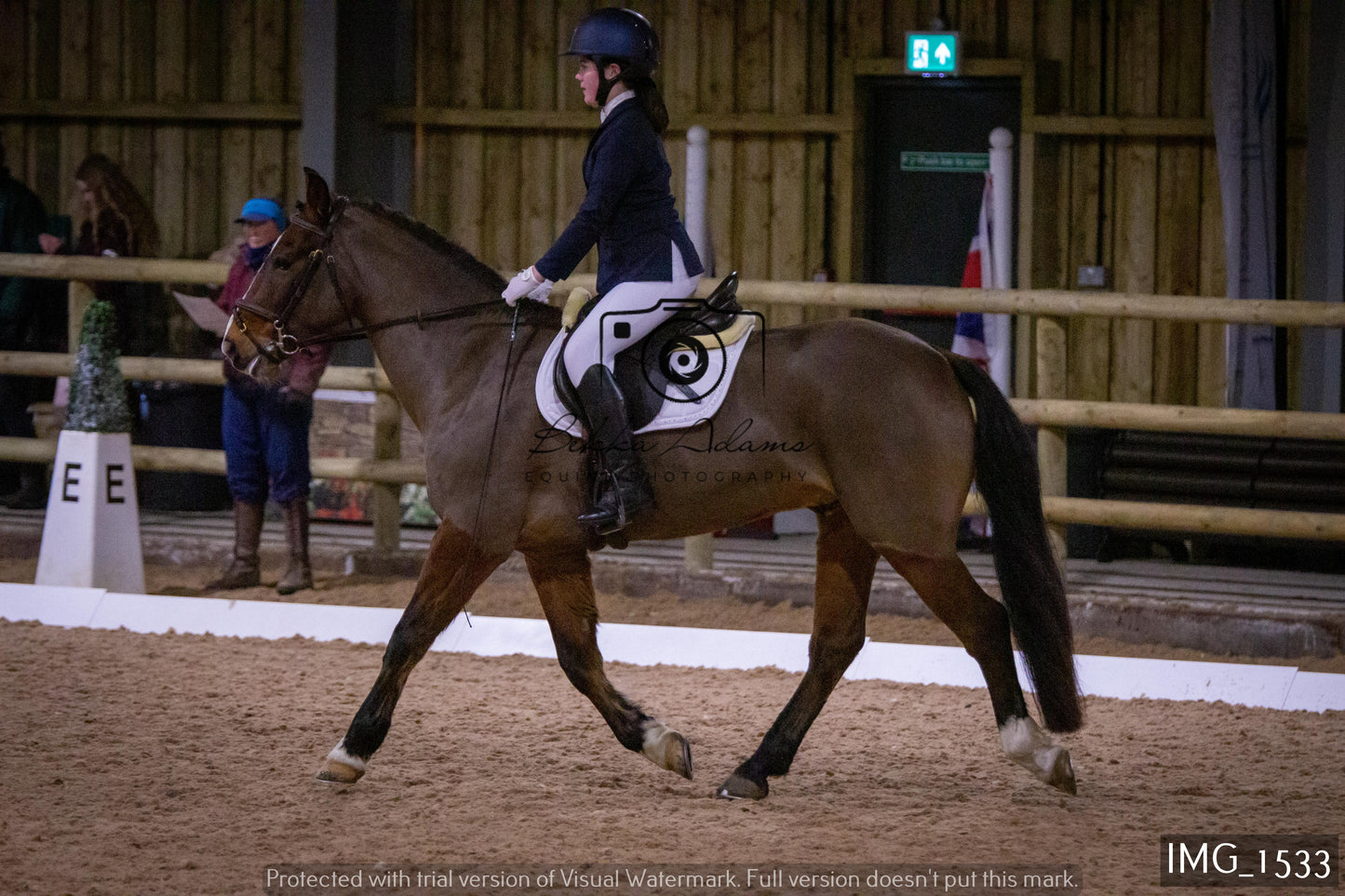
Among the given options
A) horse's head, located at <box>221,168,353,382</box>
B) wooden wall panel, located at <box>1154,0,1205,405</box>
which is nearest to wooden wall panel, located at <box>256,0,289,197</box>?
wooden wall panel, located at <box>1154,0,1205,405</box>

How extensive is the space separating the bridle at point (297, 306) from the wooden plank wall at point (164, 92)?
6.56 meters

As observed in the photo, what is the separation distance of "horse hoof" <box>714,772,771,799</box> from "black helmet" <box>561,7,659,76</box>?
223 cm

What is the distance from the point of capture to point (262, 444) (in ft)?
26.5

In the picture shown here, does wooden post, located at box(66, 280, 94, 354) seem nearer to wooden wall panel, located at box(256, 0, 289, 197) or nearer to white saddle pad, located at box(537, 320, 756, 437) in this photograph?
wooden wall panel, located at box(256, 0, 289, 197)

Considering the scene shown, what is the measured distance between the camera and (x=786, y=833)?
4355 mm

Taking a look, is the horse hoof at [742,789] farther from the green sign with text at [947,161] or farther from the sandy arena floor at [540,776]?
the green sign with text at [947,161]

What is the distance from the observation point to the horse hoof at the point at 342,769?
478 centimetres

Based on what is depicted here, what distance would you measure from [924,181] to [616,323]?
6.24 metres

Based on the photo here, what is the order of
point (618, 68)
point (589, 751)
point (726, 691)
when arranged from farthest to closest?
point (726, 691)
point (589, 751)
point (618, 68)

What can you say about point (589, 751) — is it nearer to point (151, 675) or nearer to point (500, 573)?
point (151, 675)

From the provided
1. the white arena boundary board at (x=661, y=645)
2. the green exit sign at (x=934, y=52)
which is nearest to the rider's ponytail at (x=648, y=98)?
the white arena boundary board at (x=661, y=645)

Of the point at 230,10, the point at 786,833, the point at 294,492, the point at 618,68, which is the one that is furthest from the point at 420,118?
the point at 786,833

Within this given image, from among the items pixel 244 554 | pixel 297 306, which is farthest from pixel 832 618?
pixel 244 554

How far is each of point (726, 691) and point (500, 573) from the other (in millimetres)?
2287
